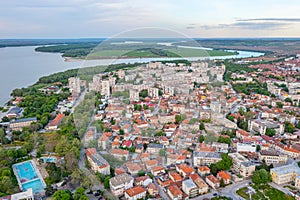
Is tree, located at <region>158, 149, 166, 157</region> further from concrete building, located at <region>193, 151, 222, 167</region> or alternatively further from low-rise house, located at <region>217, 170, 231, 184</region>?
low-rise house, located at <region>217, 170, 231, 184</region>

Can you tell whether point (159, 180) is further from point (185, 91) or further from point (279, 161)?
point (279, 161)

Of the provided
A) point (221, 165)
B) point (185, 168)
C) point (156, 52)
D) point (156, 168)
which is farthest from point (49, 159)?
point (221, 165)

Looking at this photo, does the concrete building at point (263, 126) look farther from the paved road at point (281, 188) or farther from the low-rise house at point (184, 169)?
the low-rise house at point (184, 169)

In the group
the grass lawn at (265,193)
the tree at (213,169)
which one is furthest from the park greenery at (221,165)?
the grass lawn at (265,193)

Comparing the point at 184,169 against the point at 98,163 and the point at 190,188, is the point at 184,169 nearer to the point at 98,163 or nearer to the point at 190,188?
the point at 190,188

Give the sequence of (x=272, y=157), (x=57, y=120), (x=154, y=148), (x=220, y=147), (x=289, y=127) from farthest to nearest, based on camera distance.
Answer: (x=57, y=120) < (x=289, y=127) < (x=220, y=147) < (x=272, y=157) < (x=154, y=148)

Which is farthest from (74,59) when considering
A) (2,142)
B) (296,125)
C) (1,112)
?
(296,125)

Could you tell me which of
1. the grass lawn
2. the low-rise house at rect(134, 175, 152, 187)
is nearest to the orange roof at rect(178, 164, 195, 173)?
the low-rise house at rect(134, 175, 152, 187)
